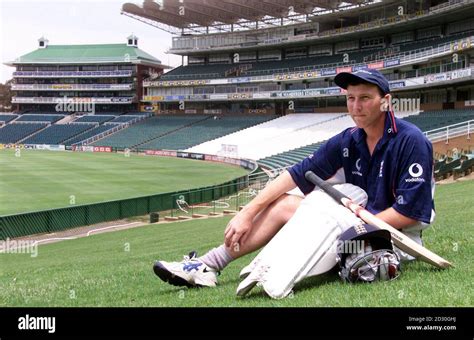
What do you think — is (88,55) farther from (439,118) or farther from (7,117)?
(439,118)

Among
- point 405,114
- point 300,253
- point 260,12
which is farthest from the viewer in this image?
point 260,12

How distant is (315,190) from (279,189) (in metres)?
0.37

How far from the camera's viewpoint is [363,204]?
15.8 ft

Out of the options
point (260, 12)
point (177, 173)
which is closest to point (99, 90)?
point (260, 12)

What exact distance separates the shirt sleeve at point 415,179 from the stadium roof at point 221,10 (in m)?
57.8

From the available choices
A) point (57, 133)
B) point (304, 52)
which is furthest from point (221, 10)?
point (57, 133)

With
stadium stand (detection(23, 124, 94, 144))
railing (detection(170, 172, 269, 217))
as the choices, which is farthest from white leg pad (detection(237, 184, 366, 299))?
stadium stand (detection(23, 124, 94, 144))

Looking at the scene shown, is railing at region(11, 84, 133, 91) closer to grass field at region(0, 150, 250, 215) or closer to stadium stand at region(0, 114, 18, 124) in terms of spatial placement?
stadium stand at region(0, 114, 18, 124)

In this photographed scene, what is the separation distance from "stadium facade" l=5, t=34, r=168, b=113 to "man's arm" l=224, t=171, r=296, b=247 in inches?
3597

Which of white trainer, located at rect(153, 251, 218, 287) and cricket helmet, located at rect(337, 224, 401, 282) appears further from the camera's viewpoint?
white trainer, located at rect(153, 251, 218, 287)

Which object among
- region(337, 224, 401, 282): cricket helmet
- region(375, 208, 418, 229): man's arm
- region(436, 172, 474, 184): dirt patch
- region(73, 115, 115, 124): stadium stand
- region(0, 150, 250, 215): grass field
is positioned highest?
region(73, 115, 115, 124): stadium stand

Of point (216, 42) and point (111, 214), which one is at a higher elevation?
point (216, 42)

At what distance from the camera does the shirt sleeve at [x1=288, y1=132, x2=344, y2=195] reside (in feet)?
16.6

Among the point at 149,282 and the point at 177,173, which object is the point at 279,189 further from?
the point at 177,173
